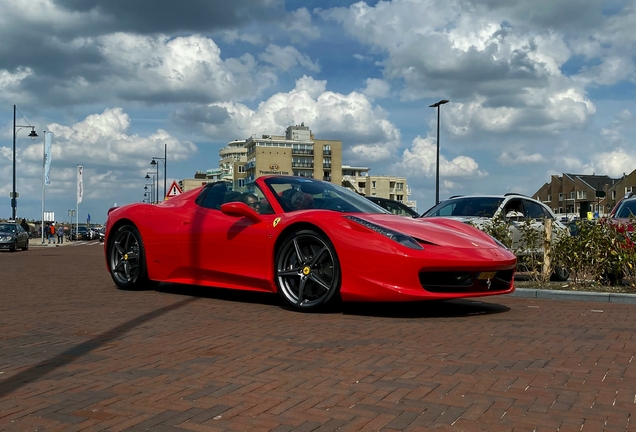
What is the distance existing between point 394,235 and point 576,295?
11.7 ft

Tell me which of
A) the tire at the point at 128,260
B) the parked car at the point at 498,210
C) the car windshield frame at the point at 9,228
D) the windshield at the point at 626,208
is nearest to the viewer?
the tire at the point at 128,260

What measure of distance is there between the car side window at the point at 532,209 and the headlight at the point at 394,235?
251 inches

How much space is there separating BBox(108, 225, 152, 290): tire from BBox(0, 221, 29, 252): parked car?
2682cm

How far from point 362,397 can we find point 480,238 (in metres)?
3.81

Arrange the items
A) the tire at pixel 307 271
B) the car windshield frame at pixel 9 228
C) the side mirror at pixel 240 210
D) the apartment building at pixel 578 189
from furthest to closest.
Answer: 1. the apartment building at pixel 578 189
2. the car windshield frame at pixel 9 228
3. the side mirror at pixel 240 210
4. the tire at pixel 307 271

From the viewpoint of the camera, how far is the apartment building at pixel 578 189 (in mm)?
129387

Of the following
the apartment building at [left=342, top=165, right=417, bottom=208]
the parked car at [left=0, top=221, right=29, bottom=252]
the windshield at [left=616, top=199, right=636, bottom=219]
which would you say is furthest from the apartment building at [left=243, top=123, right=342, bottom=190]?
the windshield at [left=616, top=199, right=636, bottom=219]

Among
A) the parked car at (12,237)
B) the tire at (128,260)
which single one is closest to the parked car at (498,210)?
the tire at (128,260)

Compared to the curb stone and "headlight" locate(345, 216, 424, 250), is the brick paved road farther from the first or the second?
the curb stone

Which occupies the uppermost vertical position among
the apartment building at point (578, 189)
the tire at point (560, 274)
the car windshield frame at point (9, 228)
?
the apartment building at point (578, 189)

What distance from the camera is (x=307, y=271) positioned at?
6.96 metres

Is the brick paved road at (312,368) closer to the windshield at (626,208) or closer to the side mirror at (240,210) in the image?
the side mirror at (240,210)

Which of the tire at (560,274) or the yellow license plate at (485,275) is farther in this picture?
the tire at (560,274)

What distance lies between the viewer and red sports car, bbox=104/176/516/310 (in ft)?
21.3
